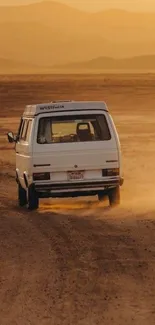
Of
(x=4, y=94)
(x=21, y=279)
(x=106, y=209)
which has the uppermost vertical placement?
(x=21, y=279)

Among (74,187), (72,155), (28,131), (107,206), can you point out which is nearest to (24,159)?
(28,131)

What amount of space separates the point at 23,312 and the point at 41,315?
24cm

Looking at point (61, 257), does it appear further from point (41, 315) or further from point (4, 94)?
point (4, 94)

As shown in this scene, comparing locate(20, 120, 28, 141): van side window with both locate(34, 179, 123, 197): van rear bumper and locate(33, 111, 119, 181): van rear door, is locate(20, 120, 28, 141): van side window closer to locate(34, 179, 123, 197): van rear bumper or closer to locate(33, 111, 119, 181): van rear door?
locate(33, 111, 119, 181): van rear door

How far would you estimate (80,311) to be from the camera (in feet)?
31.1

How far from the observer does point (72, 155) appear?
18.3 meters

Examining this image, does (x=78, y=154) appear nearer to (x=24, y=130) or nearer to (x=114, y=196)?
(x=114, y=196)

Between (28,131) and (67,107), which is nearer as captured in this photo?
(67,107)

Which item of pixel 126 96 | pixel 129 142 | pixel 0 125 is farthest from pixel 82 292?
pixel 126 96

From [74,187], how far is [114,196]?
3.32ft

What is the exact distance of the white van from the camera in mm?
18250

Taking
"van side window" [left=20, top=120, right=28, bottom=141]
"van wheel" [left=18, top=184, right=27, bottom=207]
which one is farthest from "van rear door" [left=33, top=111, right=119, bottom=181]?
"van wheel" [left=18, top=184, right=27, bottom=207]

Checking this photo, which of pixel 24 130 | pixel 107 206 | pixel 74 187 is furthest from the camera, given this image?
pixel 24 130

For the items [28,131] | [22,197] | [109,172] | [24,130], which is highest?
[28,131]
